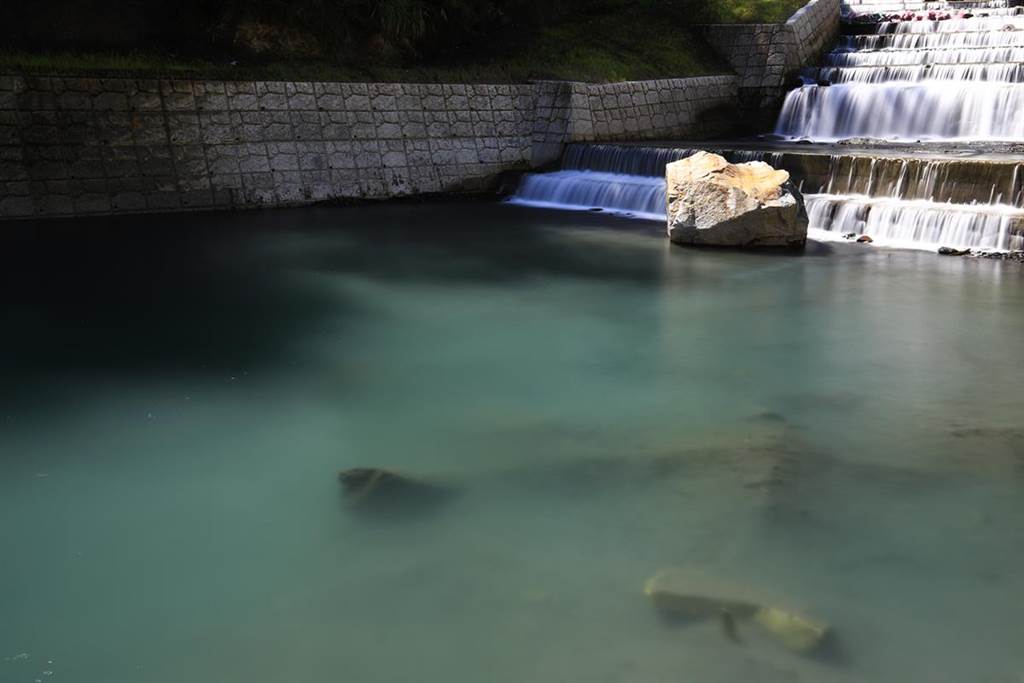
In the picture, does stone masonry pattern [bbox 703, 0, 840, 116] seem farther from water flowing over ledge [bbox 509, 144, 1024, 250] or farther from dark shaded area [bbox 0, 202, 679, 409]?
dark shaded area [bbox 0, 202, 679, 409]

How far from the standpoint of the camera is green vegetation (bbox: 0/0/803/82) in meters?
13.4

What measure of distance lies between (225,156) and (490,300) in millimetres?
6230

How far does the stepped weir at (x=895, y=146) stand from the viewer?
33.8 feet

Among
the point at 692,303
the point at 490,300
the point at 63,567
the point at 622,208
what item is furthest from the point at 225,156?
the point at 63,567

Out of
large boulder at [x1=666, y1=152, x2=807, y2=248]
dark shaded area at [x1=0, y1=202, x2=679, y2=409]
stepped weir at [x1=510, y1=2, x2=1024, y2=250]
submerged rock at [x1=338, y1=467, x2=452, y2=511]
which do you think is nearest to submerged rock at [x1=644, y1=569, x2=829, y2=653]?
submerged rock at [x1=338, y1=467, x2=452, y2=511]

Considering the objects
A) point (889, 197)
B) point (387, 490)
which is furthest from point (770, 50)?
point (387, 490)

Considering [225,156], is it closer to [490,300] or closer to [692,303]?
[490,300]

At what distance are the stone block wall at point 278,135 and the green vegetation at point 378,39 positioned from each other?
0.37 metres

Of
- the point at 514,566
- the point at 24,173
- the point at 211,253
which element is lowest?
the point at 514,566

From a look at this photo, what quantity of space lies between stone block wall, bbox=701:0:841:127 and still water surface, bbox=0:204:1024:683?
904 centimetres

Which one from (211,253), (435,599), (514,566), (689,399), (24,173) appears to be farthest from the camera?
(24,173)

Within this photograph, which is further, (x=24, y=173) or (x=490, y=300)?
(x=24, y=173)

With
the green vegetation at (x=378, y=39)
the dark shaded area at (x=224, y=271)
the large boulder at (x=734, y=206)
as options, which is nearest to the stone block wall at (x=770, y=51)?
the green vegetation at (x=378, y=39)

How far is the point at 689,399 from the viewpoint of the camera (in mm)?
5664
